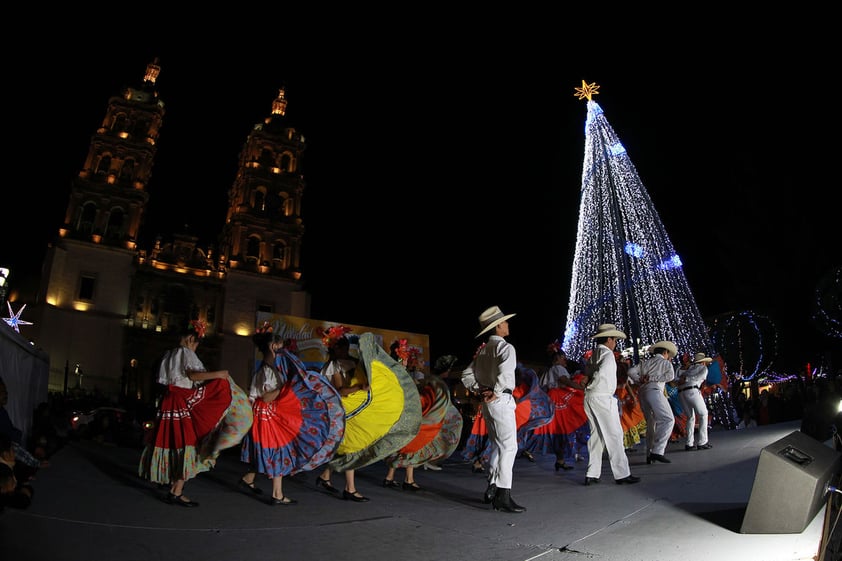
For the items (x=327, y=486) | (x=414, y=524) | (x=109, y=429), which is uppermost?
(x=414, y=524)

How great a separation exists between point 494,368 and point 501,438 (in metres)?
0.62

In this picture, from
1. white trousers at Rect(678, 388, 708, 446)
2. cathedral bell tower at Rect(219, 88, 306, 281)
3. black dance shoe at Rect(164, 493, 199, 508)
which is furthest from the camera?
cathedral bell tower at Rect(219, 88, 306, 281)

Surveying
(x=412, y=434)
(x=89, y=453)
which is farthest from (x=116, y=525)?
(x=89, y=453)

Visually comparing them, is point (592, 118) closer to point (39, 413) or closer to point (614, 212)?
point (614, 212)

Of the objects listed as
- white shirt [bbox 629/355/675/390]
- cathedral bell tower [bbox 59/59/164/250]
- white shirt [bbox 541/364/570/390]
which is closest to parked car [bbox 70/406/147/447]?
white shirt [bbox 541/364/570/390]

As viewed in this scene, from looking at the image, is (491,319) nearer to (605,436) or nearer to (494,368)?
(494,368)

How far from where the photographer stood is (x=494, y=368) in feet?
17.8

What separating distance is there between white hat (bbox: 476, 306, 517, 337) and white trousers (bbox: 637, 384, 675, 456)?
337cm

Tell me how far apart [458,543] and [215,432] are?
2.66 meters

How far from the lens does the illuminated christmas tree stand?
20875 mm

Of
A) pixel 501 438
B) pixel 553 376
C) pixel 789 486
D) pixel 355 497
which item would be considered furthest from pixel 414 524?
pixel 553 376

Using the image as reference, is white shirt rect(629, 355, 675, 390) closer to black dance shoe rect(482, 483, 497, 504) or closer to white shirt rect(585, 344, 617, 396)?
white shirt rect(585, 344, 617, 396)

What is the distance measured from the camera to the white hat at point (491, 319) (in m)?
5.71

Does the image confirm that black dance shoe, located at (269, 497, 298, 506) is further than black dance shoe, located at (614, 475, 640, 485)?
No
